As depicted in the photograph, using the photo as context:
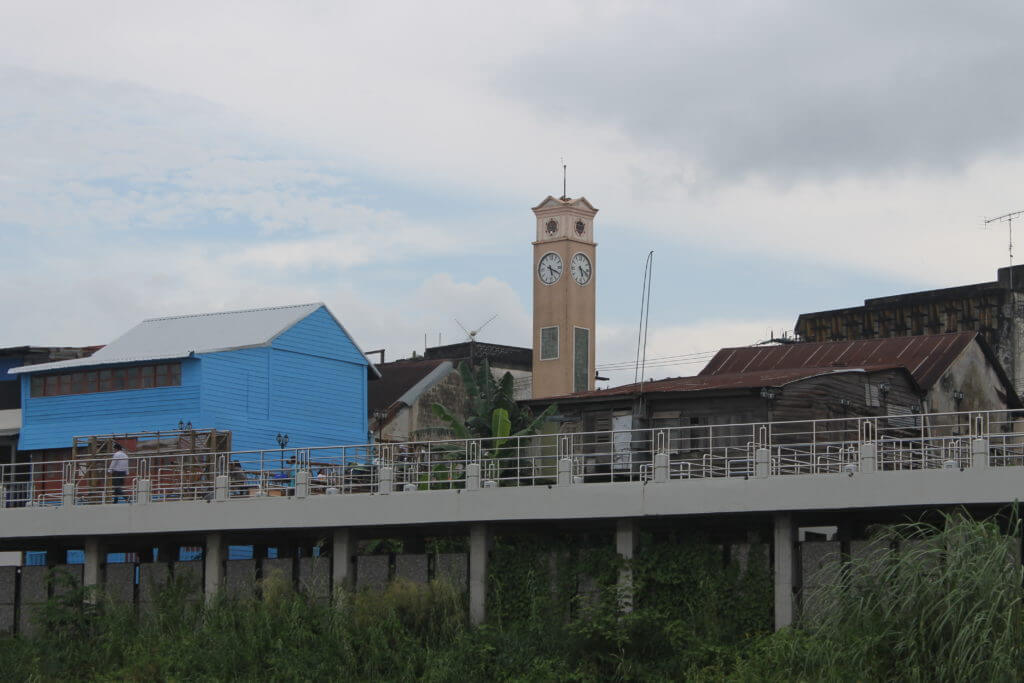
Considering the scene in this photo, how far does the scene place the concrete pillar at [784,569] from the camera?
2742 centimetres

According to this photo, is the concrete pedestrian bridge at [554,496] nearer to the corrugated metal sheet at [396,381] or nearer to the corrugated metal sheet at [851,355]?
the corrugated metal sheet at [851,355]

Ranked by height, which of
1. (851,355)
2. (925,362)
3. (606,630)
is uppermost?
(851,355)

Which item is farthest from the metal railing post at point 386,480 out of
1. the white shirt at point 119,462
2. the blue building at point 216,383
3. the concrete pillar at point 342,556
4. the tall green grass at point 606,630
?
the blue building at point 216,383

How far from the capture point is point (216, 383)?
42.1 metres

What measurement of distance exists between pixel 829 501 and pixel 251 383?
20.8 m

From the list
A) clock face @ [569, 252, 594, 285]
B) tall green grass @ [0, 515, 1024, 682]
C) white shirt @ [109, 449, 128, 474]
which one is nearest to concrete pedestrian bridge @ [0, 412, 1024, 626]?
white shirt @ [109, 449, 128, 474]

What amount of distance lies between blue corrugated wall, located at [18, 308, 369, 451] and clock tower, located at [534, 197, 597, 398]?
9.29 m

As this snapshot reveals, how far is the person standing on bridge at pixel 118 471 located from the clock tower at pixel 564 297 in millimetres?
20764

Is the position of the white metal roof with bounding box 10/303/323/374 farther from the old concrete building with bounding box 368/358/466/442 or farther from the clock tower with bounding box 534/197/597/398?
the clock tower with bounding box 534/197/597/398

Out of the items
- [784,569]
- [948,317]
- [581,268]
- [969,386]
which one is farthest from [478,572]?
[948,317]

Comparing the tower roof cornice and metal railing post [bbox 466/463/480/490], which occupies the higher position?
the tower roof cornice

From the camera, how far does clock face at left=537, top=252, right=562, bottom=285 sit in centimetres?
5506

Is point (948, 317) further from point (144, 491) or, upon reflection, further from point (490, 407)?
point (144, 491)

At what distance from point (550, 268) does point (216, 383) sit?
54.4 feet
